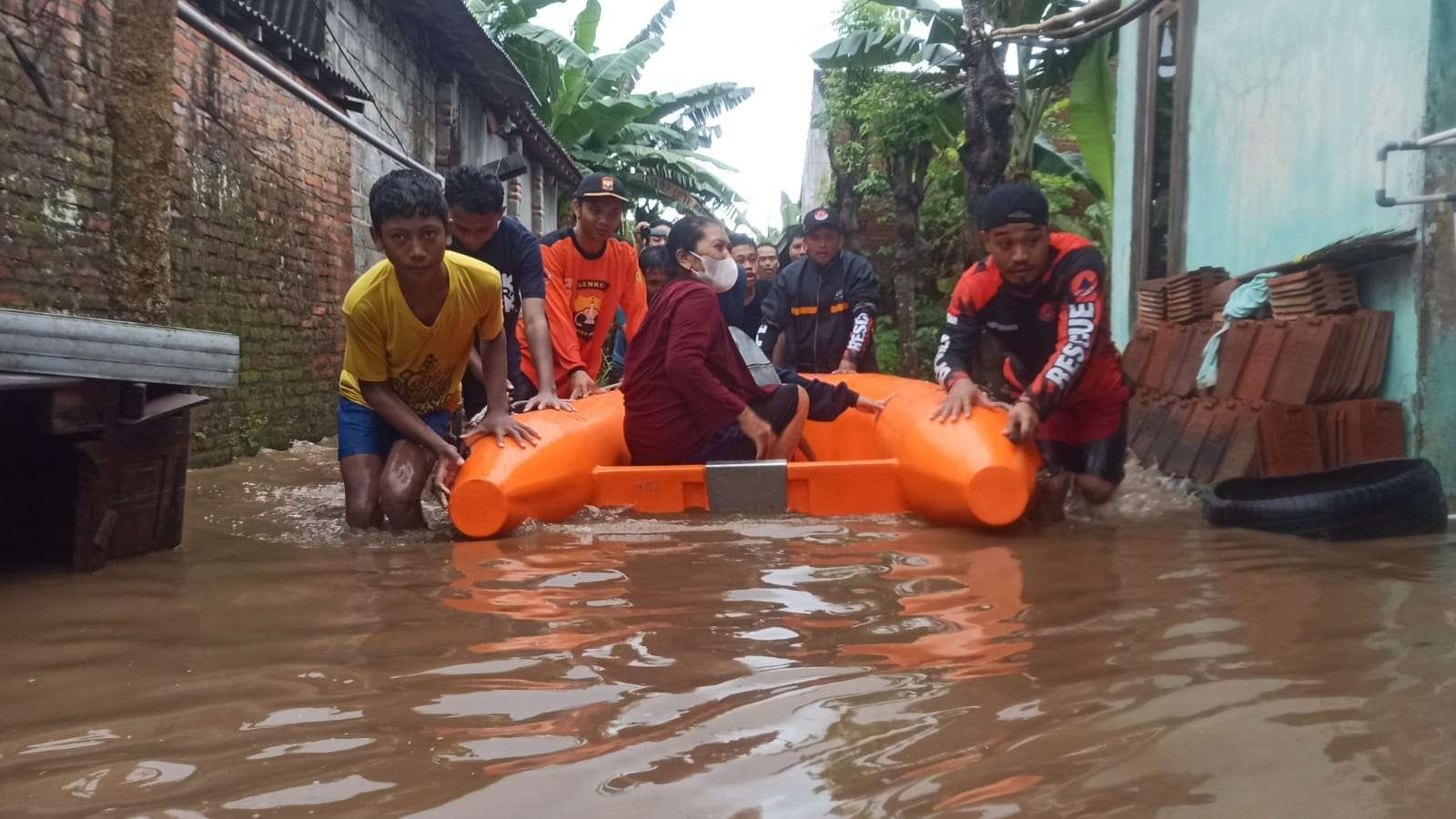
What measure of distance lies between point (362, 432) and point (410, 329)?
61 cm

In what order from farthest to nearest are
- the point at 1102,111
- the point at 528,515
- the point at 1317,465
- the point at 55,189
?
the point at 1102,111 → the point at 55,189 → the point at 1317,465 → the point at 528,515

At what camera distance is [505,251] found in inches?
234

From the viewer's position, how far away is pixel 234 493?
5.84 m

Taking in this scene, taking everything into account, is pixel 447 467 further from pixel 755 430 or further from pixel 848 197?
pixel 848 197

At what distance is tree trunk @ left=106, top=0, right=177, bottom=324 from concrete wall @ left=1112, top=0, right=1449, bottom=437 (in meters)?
5.34

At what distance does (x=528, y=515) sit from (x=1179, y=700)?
2998 mm

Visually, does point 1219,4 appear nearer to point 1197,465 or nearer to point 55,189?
point 1197,465

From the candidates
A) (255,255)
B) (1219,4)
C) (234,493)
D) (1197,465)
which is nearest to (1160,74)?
(1219,4)

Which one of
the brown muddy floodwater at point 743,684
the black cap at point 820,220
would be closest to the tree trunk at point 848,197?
the black cap at point 820,220

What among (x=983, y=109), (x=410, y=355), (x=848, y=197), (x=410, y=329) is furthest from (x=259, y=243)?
(x=848, y=197)

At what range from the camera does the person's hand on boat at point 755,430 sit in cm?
508

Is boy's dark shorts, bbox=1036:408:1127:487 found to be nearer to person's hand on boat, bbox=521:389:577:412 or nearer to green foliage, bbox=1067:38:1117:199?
person's hand on boat, bbox=521:389:577:412

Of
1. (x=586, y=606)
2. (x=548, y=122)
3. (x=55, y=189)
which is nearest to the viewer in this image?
(x=586, y=606)

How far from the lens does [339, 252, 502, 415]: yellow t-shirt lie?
4.48 m
